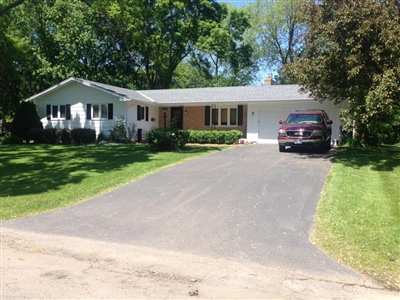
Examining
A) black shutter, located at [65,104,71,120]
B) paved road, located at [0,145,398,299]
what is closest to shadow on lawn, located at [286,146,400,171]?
paved road, located at [0,145,398,299]

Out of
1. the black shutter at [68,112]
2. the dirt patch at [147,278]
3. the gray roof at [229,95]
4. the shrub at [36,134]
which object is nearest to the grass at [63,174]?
the dirt patch at [147,278]

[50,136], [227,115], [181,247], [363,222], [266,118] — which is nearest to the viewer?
[181,247]

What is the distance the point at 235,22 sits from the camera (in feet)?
125

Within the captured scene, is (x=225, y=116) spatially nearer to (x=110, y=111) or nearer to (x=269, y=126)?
(x=269, y=126)

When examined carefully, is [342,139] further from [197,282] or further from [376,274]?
[197,282]

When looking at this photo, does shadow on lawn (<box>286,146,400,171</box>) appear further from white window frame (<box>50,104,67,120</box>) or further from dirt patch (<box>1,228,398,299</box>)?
white window frame (<box>50,104,67,120</box>)

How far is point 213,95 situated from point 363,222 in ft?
66.1

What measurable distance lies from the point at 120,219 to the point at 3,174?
735cm

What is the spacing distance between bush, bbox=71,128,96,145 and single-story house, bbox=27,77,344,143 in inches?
48.2

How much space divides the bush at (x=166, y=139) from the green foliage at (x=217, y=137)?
520cm

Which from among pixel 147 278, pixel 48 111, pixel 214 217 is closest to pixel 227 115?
pixel 48 111

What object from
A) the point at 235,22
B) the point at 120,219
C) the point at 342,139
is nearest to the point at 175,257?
the point at 120,219

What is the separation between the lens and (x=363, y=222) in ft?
20.9

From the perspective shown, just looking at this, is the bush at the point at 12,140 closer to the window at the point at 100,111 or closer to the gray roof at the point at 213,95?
the gray roof at the point at 213,95
